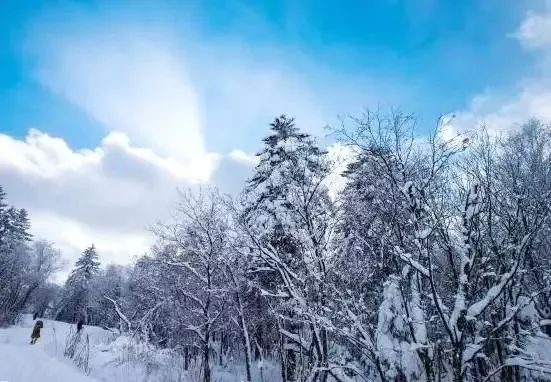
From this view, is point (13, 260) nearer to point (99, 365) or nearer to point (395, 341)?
point (99, 365)

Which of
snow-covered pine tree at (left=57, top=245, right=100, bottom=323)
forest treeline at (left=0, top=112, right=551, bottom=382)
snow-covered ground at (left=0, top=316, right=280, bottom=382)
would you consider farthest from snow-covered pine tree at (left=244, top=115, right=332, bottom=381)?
snow-covered pine tree at (left=57, top=245, right=100, bottom=323)

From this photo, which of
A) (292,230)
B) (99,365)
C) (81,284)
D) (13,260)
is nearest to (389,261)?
(292,230)

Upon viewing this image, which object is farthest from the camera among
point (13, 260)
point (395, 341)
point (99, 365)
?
point (13, 260)

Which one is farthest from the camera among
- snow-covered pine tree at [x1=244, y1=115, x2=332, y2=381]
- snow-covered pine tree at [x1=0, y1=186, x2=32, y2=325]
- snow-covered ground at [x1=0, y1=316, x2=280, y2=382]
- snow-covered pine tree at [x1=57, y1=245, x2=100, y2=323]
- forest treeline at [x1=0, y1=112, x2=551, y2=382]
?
snow-covered pine tree at [x1=57, y1=245, x2=100, y2=323]

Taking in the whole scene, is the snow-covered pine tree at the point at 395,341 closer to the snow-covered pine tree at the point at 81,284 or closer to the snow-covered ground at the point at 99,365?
the snow-covered ground at the point at 99,365

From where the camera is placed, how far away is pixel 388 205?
10.9 metres

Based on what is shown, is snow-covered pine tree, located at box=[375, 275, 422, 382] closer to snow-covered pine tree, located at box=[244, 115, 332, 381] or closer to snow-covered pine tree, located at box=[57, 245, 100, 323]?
snow-covered pine tree, located at box=[244, 115, 332, 381]

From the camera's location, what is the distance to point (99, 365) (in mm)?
15523

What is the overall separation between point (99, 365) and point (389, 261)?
13.0 m

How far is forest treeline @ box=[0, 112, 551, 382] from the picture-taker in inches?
319

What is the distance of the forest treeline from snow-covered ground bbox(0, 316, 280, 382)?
5.05ft

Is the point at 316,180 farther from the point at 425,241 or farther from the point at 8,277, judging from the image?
the point at 8,277

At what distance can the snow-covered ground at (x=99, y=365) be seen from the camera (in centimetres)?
581

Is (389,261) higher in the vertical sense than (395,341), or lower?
higher
